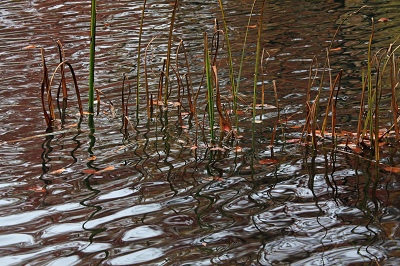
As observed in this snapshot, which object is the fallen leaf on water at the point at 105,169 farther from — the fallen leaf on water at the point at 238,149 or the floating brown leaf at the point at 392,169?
the floating brown leaf at the point at 392,169

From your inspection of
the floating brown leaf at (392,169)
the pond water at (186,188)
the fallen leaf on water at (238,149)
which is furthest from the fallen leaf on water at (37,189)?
the floating brown leaf at (392,169)

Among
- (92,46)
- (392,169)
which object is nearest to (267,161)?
(392,169)

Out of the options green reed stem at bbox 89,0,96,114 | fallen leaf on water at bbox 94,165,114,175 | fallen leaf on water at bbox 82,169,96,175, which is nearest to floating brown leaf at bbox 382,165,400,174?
fallen leaf on water at bbox 94,165,114,175

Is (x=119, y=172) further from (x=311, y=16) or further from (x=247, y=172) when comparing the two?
(x=311, y=16)

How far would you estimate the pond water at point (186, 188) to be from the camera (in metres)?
3.42

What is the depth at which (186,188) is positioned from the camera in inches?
168

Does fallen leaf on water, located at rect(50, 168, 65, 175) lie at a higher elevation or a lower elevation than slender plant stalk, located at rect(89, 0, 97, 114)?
lower

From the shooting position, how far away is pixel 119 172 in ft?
15.1

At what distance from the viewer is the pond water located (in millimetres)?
3424

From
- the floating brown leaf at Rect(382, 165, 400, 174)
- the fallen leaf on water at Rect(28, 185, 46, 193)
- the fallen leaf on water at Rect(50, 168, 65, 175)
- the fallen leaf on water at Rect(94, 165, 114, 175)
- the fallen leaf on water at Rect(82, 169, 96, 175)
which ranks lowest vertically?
the floating brown leaf at Rect(382, 165, 400, 174)

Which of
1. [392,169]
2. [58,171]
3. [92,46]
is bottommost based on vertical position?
[392,169]

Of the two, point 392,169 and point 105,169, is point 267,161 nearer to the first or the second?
point 392,169

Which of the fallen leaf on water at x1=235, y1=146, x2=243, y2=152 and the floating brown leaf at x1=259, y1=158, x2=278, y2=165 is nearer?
the floating brown leaf at x1=259, y1=158, x2=278, y2=165

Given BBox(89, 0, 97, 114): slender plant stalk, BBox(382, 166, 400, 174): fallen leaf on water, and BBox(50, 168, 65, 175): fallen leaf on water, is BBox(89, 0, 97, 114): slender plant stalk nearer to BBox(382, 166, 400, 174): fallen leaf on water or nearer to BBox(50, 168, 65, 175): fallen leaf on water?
BBox(50, 168, 65, 175): fallen leaf on water
